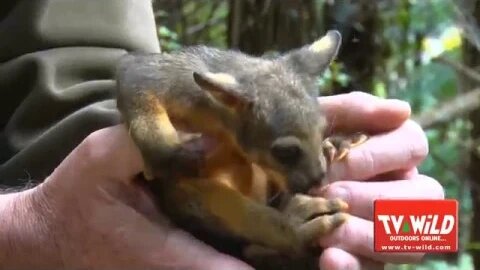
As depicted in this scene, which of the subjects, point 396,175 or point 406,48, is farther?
point 406,48

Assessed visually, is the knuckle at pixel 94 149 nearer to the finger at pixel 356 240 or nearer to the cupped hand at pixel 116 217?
the cupped hand at pixel 116 217

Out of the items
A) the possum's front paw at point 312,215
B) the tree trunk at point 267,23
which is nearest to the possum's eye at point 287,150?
the possum's front paw at point 312,215

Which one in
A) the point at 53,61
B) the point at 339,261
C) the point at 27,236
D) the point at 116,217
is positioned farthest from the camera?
the point at 53,61

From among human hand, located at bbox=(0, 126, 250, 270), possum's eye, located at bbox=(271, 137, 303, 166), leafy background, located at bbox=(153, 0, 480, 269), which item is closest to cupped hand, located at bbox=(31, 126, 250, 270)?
human hand, located at bbox=(0, 126, 250, 270)

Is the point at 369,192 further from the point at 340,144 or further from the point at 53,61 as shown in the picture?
the point at 53,61

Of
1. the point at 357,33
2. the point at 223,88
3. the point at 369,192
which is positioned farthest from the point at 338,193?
the point at 357,33

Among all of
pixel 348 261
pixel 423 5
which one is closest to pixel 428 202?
pixel 348 261

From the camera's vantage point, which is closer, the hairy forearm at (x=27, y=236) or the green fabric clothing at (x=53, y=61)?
the hairy forearm at (x=27, y=236)
